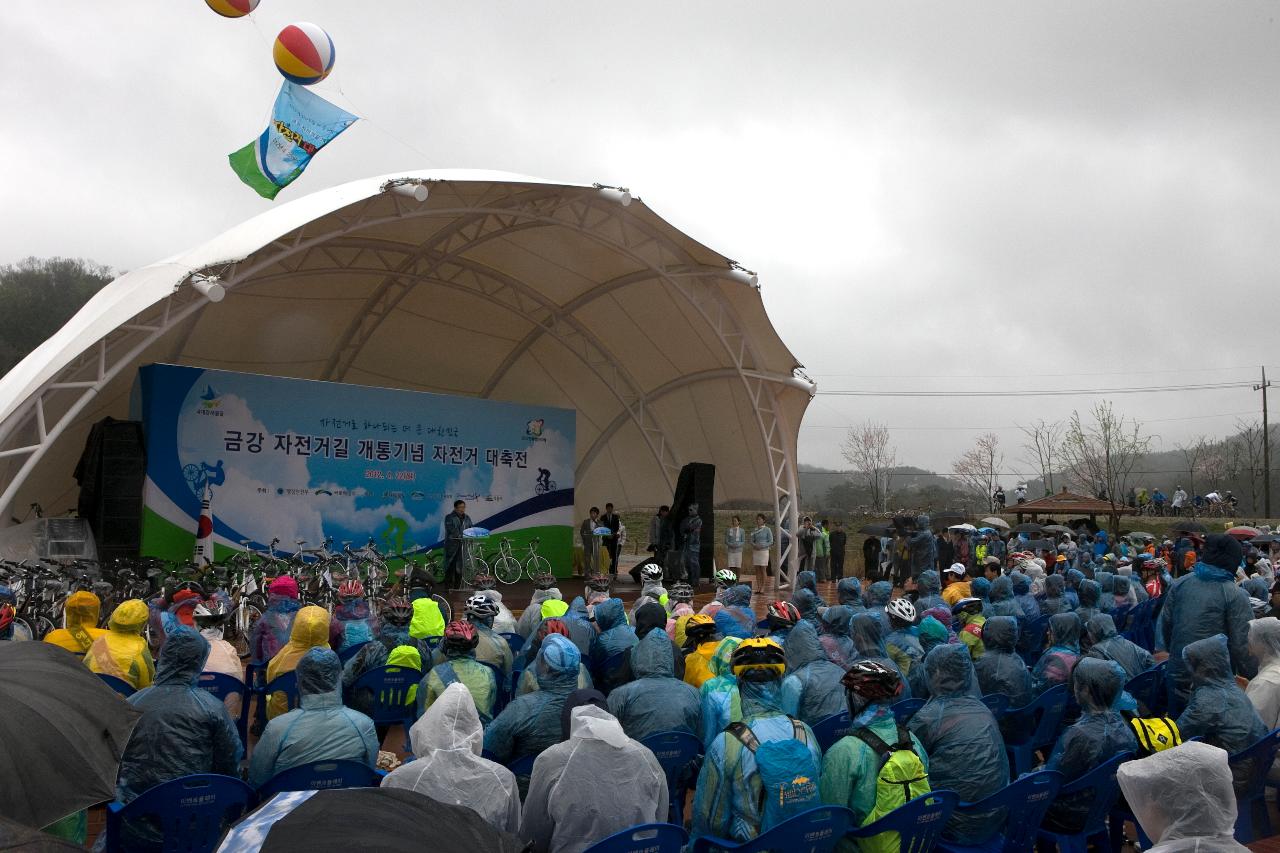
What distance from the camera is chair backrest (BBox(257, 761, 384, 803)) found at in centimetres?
338

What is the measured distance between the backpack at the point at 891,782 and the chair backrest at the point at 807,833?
19 cm

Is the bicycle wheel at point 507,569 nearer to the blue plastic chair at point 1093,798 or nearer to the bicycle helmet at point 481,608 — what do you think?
the bicycle helmet at point 481,608

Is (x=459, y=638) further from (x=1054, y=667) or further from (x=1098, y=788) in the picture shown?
(x=1054, y=667)

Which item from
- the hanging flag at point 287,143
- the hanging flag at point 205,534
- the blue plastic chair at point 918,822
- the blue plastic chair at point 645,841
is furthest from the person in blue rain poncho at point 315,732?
the hanging flag at point 205,534

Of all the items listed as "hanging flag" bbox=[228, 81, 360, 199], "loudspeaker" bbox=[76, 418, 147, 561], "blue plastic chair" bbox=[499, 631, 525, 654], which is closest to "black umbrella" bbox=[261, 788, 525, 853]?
"blue plastic chair" bbox=[499, 631, 525, 654]

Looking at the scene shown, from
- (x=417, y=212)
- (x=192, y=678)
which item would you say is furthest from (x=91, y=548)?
(x=192, y=678)

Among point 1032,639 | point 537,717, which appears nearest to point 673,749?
point 537,717

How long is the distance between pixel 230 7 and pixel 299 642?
6.62 meters

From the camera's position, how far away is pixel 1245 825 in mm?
3982

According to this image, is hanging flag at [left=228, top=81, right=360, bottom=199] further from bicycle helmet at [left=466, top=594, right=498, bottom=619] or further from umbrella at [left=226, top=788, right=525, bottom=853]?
umbrella at [left=226, top=788, right=525, bottom=853]

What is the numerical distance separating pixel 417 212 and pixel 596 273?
4.75 meters

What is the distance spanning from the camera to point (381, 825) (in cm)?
148

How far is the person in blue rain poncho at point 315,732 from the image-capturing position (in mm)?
3506

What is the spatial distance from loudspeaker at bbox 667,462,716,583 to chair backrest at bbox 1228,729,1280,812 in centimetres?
1290
